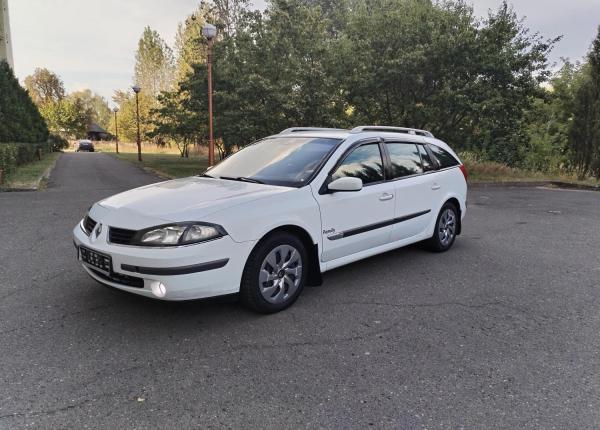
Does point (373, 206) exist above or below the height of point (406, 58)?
below

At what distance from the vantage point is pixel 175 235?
3385 millimetres

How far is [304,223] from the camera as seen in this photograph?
3990 mm

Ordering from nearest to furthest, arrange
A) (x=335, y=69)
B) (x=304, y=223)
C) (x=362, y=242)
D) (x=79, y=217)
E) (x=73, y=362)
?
(x=73, y=362) → (x=304, y=223) → (x=362, y=242) → (x=79, y=217) → (x=335, y=69)

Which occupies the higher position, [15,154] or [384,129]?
[384,129]

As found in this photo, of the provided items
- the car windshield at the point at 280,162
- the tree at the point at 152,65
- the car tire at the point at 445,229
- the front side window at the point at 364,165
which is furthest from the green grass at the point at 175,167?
the tree at the point at 152,65

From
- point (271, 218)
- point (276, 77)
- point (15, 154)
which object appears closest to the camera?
point (271, 218)

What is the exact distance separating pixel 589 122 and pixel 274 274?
18.9m

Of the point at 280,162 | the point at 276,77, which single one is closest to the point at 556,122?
the point at 276,77

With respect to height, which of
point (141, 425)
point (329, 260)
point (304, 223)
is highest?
point (304, 223)

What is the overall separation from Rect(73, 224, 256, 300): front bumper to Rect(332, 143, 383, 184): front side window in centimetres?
145

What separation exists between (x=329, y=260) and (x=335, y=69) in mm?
13333

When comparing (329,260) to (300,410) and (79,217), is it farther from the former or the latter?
(79,217)

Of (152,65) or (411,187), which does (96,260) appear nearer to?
(411,187)

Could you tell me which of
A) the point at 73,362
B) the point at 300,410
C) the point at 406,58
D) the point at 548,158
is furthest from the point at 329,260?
the point at 548,158
